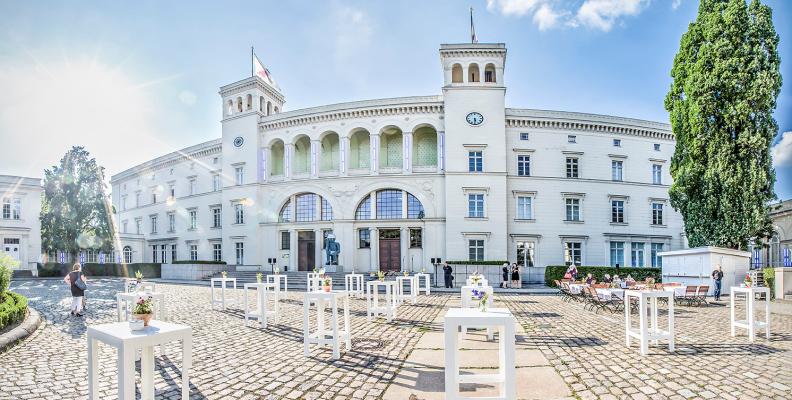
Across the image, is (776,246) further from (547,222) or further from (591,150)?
(547,222)

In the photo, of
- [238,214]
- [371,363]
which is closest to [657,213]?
[371,363]

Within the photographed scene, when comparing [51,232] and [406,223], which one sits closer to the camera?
[406,223]

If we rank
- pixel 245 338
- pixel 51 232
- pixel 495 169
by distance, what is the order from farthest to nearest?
pixel 51 232 < pixel 495 169 < pixel 245 338

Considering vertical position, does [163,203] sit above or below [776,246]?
above

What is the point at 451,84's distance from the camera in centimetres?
3253

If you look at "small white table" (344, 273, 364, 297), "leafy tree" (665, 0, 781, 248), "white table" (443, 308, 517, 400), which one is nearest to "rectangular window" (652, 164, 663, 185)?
"leafy tree" (665, 0, 781, 248)

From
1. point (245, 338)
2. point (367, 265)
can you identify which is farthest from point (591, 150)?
point (245, 338)

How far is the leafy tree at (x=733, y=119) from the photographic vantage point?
2158 cm

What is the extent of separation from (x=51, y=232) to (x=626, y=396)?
5072 centimetres

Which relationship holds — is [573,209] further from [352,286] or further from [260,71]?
[260,71]

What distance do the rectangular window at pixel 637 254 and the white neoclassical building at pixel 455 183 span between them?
4.0 inches

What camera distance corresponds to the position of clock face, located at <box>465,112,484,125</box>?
1270 inches

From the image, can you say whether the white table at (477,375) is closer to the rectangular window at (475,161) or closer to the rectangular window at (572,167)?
the rectangular window at (475,161)

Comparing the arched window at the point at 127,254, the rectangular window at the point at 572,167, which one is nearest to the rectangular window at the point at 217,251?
the arched window at the point at 127,254
